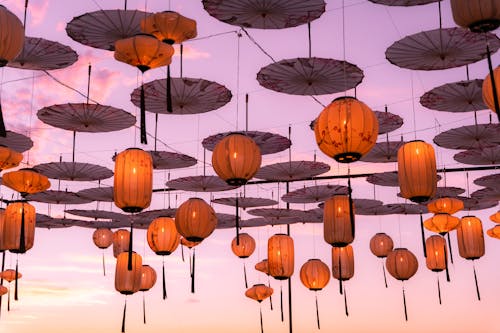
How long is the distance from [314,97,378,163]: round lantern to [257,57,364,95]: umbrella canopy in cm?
125

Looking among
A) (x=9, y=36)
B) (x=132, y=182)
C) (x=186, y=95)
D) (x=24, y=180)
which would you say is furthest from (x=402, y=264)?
(x=9, y=36)

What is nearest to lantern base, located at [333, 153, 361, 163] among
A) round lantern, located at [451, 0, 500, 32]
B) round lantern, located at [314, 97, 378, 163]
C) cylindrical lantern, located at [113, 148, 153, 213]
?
round lantern, located at [314, 97, 378, 163]

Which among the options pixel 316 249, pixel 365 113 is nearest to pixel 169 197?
pixel 316 249

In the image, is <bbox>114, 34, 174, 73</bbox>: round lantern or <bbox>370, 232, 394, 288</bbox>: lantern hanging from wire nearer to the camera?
<bbox>114, 34, 174, 73</bbox>: round lantern

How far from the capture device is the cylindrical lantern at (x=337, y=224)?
11.2 m

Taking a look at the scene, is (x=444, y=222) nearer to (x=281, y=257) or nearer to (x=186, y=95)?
(x=281, y=257)

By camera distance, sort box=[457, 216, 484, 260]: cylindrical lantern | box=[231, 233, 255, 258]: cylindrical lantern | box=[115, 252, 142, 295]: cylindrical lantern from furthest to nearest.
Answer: box=[231, 233, 255, 258]: cylindrical lantern → box=[115, 252, 142, 295]: cylindrical lantern → box=[457, 216, 484, 260]: cylindrical lantern

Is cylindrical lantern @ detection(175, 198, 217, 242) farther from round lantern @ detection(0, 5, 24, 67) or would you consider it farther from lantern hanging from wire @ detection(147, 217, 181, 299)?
round lantern @ detection(0, 5, 24, 67)

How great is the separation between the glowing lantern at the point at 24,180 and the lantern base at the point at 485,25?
7.88 metres

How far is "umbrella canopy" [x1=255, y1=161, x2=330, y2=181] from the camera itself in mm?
12547

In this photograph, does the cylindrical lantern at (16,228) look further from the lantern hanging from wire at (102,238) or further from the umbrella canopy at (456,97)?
the umbrella canopy at (456,97)

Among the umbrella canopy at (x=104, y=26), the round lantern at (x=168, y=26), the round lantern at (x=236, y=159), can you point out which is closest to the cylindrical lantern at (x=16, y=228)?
the round lantern at (x=236, y=159)

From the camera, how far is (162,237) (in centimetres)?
1250

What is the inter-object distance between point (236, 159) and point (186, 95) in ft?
4.73
